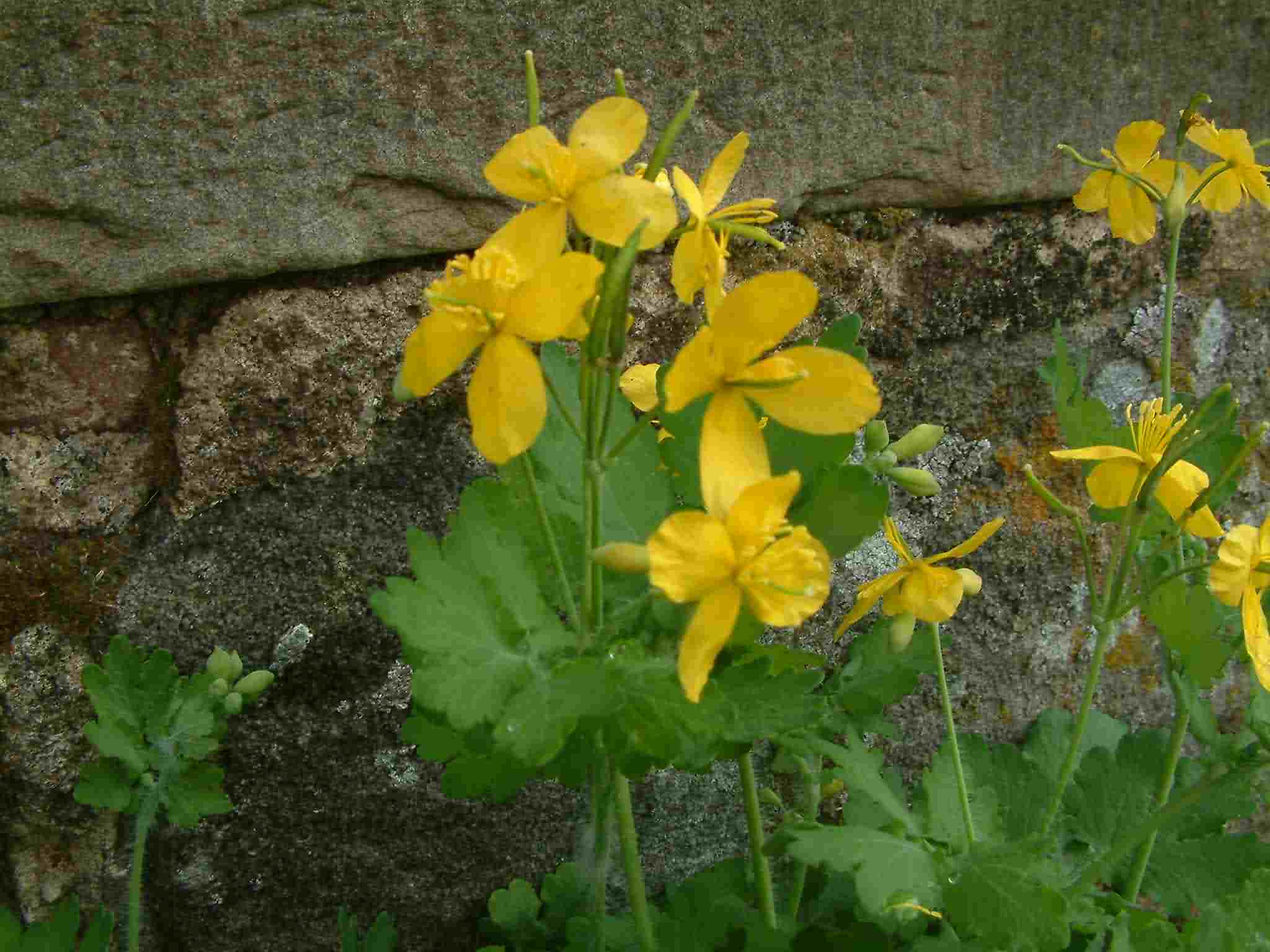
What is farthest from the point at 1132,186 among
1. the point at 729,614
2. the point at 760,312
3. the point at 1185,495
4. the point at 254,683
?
the point at 254,683

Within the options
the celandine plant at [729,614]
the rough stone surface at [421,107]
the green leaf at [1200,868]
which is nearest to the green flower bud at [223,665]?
the celandine plant at [729,614]

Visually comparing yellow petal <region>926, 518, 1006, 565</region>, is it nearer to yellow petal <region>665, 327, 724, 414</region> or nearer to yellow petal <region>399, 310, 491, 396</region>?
yellow petal <region>665, 327, 724, 414</region>

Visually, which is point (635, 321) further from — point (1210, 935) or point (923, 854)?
point (1210, 935)

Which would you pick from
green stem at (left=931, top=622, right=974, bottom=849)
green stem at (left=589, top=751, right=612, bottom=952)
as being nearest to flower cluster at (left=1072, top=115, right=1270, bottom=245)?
green stem at (left=931, top=622, right=974, bottom=849)

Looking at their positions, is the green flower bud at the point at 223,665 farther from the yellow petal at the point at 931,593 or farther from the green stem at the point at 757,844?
the yellow petal at the point at 931,593

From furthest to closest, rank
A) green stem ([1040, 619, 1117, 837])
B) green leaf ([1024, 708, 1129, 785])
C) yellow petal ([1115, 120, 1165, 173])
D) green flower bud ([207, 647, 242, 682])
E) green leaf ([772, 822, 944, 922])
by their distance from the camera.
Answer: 1. green leaf ([1024, 708, 1129, 785])
2. yellow petal ([1115, 120, 1165, 173])
3. green flower bud ([207, 647, 242, 682])
4. green stem ([1040, 619, 1117, 837])
5. green leaf ([772, 822, 944, 922])

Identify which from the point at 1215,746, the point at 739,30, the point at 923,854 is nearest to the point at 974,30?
the point at 739,30

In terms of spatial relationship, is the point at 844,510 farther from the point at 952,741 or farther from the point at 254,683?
the point at 254,683

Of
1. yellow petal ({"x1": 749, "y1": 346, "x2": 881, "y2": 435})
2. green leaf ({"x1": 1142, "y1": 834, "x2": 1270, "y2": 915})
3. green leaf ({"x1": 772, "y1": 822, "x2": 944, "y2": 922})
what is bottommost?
green leaf ({"x1": 1142, "y1": 834, "x2": 1270, "y2": 915})
